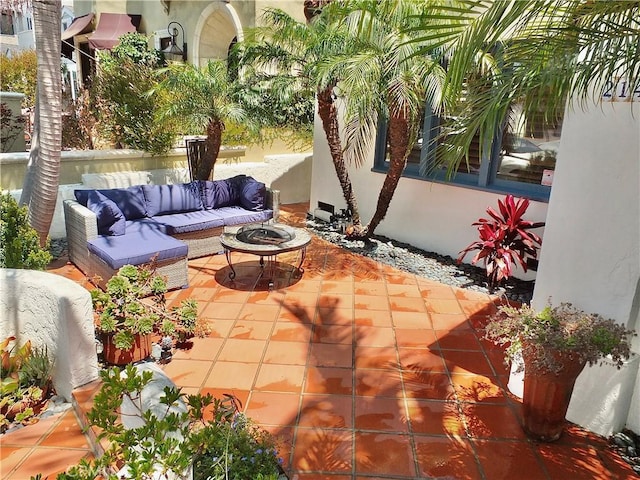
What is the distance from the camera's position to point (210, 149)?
29.4ft

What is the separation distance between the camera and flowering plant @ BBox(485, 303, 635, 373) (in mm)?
3324

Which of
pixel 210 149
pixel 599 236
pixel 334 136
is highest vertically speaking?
pixel 334 136

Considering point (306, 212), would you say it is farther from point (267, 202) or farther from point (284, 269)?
point (284, 269)

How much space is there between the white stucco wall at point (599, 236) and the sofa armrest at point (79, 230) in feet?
18.6

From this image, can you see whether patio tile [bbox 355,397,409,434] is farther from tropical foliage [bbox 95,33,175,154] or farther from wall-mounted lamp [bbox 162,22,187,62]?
wall-mounted lamp [bbox 162,22,187,62]

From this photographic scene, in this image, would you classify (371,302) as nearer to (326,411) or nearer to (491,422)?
(326,411)

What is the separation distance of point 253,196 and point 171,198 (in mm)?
1449

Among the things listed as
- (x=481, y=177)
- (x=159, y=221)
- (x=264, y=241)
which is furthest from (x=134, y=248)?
(x=481, y=177)

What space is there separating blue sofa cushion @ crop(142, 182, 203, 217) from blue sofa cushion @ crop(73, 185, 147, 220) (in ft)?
0.35

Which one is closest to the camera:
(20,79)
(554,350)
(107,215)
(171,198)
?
(554,350)

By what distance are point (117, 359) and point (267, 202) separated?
461cm

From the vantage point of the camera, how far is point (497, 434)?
3752 mm

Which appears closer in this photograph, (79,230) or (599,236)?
(599,236)

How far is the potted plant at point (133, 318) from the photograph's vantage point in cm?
441
